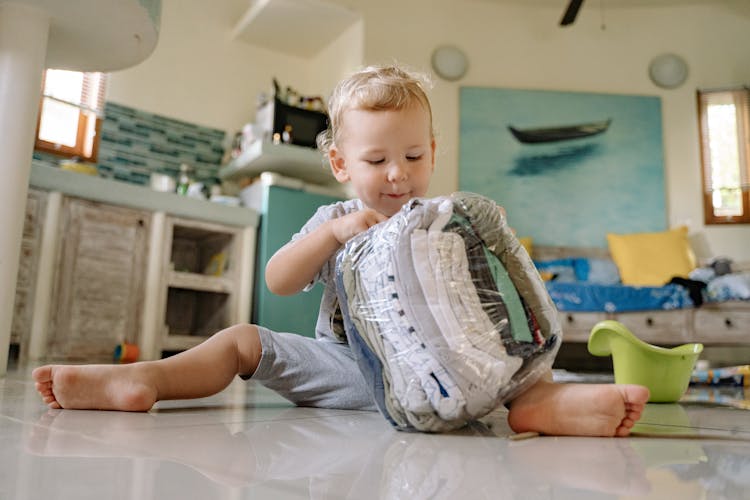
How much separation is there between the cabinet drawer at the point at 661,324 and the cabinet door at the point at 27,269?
9.31 feet

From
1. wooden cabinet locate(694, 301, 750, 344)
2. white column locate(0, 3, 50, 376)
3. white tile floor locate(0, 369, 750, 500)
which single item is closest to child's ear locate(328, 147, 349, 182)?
white tile floor locate(0, 369, 750, 500)

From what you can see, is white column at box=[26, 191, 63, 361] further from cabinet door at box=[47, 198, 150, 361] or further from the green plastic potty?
the green plastic potty

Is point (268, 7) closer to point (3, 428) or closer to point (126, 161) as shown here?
point (126, 161)

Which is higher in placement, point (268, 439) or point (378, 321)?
point (378, 321)

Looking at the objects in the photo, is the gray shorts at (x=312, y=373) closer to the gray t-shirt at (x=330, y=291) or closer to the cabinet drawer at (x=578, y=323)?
the gray t-shirt at (x=330, y=291)

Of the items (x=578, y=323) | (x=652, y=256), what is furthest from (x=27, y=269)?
(x=652, y=256)

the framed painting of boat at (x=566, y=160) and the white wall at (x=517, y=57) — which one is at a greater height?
the white wall at (x=517, y=57)

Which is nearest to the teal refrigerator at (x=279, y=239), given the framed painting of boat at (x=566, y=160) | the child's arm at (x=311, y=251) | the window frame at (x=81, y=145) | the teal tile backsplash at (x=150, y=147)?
the teal tile backsplash at (x=150, y=147)

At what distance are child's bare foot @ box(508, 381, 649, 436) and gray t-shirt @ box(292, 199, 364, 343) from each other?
41 cm

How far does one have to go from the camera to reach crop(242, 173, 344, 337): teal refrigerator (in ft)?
11.0

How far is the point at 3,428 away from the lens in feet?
2.33

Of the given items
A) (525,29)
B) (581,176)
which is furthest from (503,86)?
(581,176)

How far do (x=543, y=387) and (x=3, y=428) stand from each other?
68cm

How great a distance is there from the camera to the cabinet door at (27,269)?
263 centimetres
